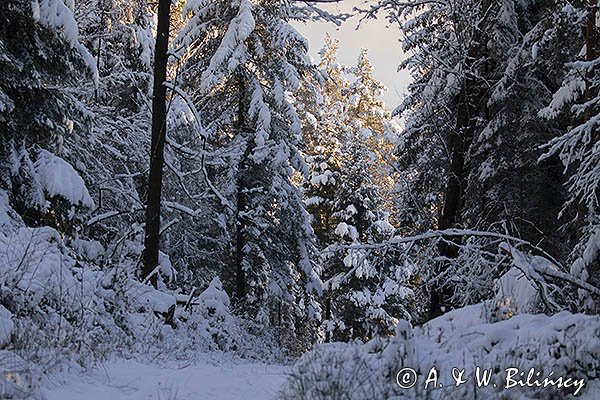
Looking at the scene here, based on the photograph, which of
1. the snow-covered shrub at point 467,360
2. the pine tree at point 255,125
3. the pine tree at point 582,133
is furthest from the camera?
the pine tree at point 255,125

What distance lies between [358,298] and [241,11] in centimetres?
1303

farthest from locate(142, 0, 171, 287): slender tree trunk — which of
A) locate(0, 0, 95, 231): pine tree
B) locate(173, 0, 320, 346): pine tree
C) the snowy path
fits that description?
the snowy path

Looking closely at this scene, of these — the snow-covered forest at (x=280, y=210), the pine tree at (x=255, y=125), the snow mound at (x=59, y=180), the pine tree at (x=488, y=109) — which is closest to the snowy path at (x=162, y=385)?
the snow-covered forest at (x=280, y=210)

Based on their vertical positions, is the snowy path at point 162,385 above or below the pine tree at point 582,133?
below

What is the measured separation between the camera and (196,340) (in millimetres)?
9039

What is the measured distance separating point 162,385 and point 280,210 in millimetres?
14039

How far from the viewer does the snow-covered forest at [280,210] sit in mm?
4125

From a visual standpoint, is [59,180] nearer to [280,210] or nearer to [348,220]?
[280,210]

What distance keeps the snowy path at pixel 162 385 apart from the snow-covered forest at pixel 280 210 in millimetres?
30

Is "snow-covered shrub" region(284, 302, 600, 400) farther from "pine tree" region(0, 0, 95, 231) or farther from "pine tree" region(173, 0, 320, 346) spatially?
"pine tree" region(173, 0, 320, 346)

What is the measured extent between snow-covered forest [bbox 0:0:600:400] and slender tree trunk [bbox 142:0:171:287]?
0.05 m

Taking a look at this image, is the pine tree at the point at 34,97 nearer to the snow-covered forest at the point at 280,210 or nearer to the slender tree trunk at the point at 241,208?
the snow-covered forest at the point at 280,210

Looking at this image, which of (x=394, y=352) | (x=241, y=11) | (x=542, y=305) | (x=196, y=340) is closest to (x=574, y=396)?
(x=394, y=352)

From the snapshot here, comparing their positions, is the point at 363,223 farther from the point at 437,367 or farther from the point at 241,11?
the point at 437,367
